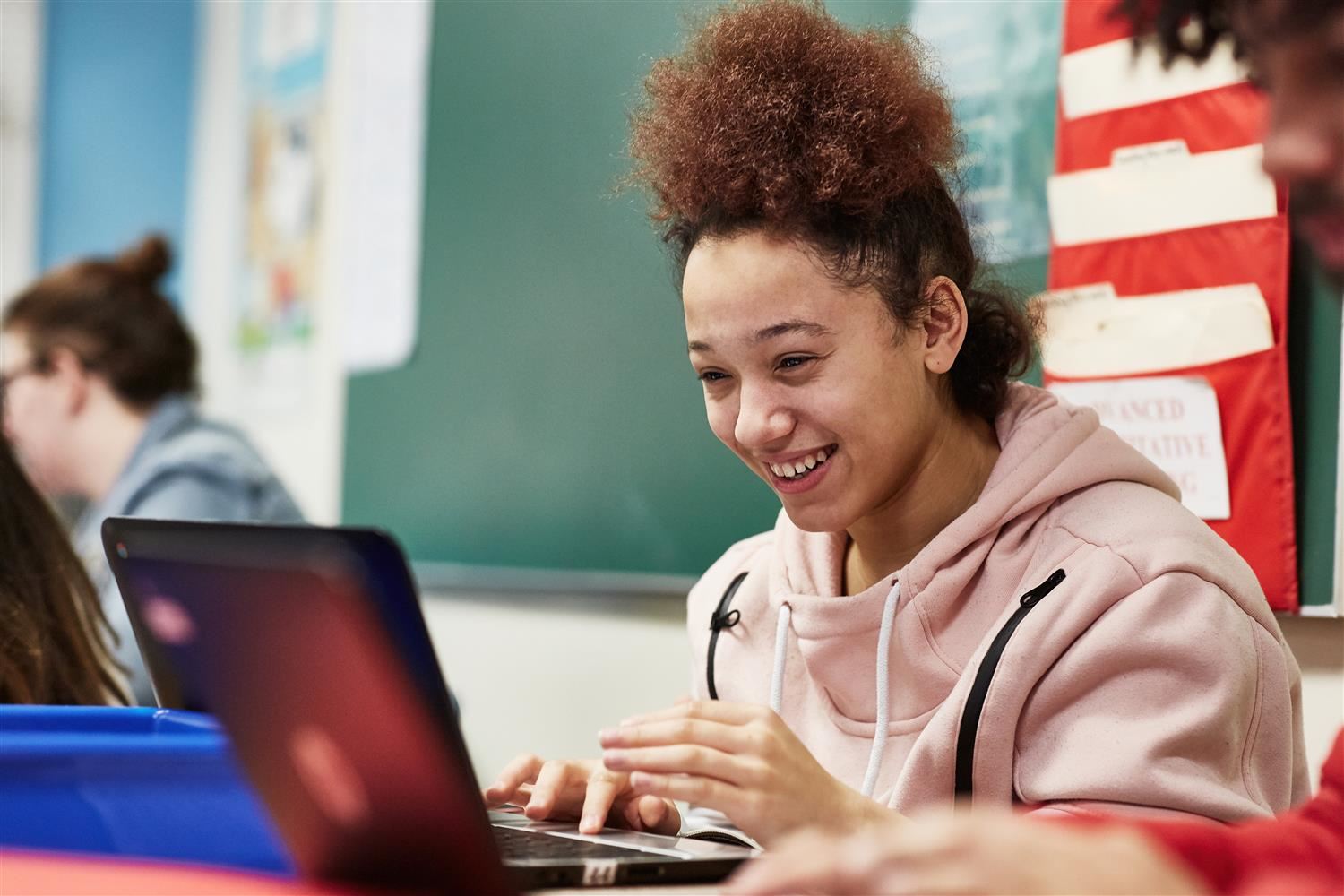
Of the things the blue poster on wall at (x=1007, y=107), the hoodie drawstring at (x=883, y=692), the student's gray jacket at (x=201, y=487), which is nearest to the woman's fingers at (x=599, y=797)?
the hoodie drawstring at (x=883, y=692)

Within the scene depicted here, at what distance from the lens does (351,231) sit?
3273mm

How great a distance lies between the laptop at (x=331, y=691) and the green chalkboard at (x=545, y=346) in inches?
57.4

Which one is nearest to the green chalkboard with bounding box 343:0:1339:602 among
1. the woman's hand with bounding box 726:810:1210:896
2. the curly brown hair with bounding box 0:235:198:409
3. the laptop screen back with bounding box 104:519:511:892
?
the curly brown hair with bounding box 0:235:198:409

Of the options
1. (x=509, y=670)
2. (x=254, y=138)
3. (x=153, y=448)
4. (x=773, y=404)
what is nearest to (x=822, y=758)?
(x=773, y=404)

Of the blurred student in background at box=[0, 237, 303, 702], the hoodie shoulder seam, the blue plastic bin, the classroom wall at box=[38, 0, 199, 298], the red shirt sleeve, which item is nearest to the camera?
the red shirt sleeve

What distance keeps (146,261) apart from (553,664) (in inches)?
48.2

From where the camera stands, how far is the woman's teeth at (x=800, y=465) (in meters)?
1.42

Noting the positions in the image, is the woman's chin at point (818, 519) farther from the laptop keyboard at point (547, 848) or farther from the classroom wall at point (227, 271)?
the classroom wall at point (227, 271)

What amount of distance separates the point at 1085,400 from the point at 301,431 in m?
2.22

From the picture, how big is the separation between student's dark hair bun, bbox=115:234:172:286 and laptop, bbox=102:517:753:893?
7.90 ft

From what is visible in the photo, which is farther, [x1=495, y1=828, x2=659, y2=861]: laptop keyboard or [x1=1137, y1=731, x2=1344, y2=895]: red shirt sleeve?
[x1=495, y1=828, x2=659, y2=861]: laptop keyboard

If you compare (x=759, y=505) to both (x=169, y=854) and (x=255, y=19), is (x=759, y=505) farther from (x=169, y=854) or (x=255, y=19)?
(x=255, y=19)

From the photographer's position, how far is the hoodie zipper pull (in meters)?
1.28

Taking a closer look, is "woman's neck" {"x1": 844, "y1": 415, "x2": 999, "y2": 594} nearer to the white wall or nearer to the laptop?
the laptop
